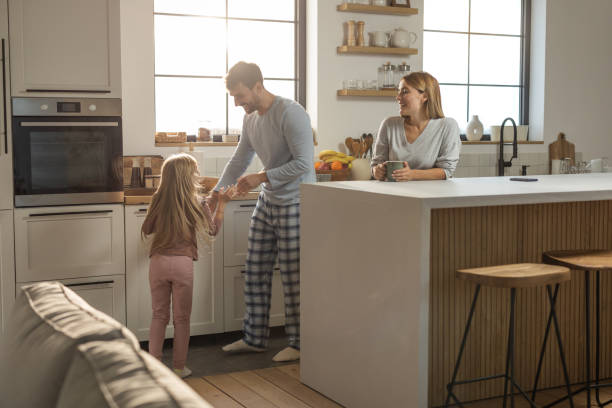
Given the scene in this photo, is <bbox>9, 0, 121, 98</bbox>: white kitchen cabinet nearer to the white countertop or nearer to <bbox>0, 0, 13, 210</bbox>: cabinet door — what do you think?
<bbox>0, 0, 13, 210</bbox>: cabinet door

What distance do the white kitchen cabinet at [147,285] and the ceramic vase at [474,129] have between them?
2.27 metres

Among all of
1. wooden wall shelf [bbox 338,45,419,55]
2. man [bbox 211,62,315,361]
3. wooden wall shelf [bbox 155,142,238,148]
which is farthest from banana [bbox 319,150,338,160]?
man [bbox 211,62,315,361]

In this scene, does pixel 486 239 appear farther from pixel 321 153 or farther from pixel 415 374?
pixel 321 153

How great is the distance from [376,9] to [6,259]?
2757mm

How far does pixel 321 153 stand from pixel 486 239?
1.92 metres

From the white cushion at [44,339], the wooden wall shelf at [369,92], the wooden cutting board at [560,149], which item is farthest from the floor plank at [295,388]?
the wooden cutting board at [560,149]

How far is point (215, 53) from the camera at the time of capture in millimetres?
4590

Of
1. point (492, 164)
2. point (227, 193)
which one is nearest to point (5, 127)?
point (227, 193)

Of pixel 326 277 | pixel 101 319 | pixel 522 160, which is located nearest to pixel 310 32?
pixel 522 160

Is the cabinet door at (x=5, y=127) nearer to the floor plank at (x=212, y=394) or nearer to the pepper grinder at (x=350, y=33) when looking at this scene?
the floor plank at (x=212, y=394)

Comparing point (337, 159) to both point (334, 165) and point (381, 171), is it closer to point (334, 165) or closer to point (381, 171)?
point (334, 165)

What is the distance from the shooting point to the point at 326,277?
2.95 m

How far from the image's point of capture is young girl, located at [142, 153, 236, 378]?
3205 mm

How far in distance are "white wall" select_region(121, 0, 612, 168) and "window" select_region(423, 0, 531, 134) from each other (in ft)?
0.39
